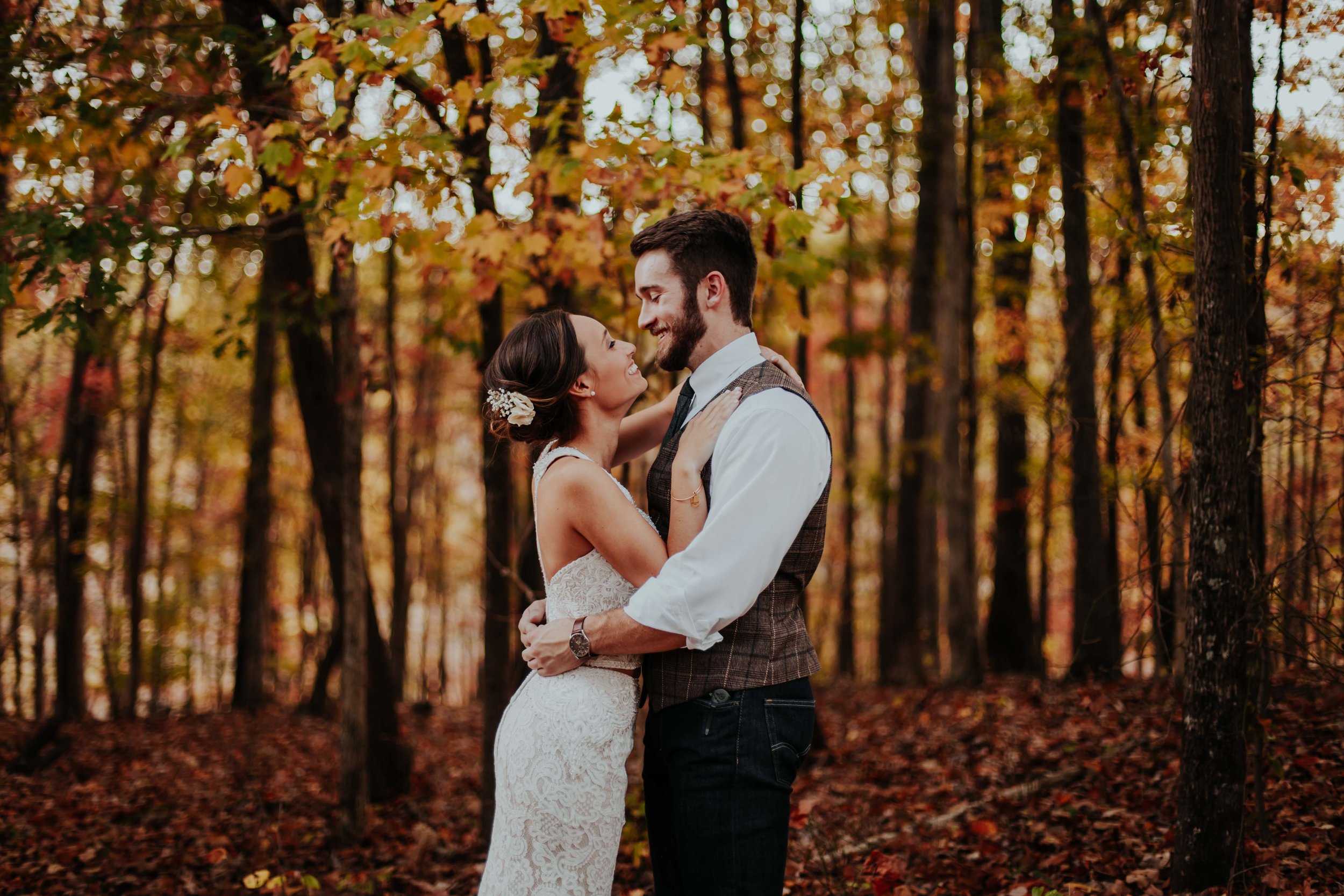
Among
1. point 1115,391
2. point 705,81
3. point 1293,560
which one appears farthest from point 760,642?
point 705,81

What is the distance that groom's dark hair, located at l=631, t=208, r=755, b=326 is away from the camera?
253 centimetres

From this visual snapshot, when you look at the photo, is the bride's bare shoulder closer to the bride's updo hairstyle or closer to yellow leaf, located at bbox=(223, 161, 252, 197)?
the bride's updo hairstyle

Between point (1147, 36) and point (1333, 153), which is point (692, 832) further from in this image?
point (1147, 36)

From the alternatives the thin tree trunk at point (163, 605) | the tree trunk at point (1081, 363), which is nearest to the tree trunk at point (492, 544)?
the tree trunk at point (1081, 363)

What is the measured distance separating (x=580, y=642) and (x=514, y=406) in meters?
0.70

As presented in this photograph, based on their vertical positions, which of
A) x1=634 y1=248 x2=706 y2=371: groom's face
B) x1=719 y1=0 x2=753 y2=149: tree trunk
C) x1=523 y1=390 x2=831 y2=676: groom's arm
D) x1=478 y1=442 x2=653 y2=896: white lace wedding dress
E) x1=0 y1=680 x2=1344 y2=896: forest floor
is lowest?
x1=0 y1=680 x2=1344 y2=896: forest floor

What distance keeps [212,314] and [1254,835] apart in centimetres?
1774

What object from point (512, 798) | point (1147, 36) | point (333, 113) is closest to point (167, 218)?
point (333, 113)

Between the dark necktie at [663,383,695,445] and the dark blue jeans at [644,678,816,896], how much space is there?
751 mm

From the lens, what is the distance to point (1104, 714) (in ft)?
20.9

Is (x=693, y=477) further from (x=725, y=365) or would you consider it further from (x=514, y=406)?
(x=514, y=406)

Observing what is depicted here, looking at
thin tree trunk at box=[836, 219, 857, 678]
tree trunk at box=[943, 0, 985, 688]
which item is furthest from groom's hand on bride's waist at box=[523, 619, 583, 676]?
thin tree trunk at box=[836, 219, 857, 678]

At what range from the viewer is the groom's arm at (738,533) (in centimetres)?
213

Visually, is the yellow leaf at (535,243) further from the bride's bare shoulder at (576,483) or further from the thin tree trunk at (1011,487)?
the thin tree trunk at (1011,487)
